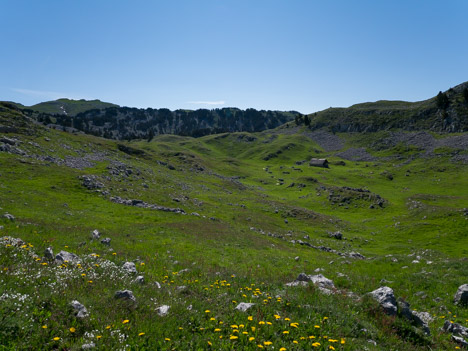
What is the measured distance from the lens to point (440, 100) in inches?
6329

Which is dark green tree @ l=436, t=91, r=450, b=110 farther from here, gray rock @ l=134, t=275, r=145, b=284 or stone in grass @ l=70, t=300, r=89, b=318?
stone in grass @ l=70, t=300, r=89, b=318

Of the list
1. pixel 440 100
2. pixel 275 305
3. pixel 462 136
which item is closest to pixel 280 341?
pixel 275 305

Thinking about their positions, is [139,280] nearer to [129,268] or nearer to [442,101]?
[129,268]

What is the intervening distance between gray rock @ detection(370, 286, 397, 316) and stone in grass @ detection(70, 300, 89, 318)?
1022cm

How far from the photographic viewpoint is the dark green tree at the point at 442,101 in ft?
524

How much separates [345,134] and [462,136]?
73530 millimetres

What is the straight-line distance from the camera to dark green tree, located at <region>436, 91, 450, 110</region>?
159750 millimetres

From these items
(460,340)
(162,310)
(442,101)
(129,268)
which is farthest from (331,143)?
(162,310)

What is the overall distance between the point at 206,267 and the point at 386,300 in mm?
9867

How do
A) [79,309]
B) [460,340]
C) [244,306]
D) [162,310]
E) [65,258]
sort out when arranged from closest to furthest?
[79,309], [162,310], [244,306], [460,340], [65,258]

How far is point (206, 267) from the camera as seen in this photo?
16.6 m

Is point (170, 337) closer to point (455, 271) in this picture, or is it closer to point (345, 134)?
point (455, 271)

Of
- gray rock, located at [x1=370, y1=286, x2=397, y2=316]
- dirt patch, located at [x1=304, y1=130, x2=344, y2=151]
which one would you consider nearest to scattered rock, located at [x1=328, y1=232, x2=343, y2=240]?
gray rock, located at [x1=370, y1=286, x2=397, y2=316]

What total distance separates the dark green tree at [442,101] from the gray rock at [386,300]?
194916 millimetres
